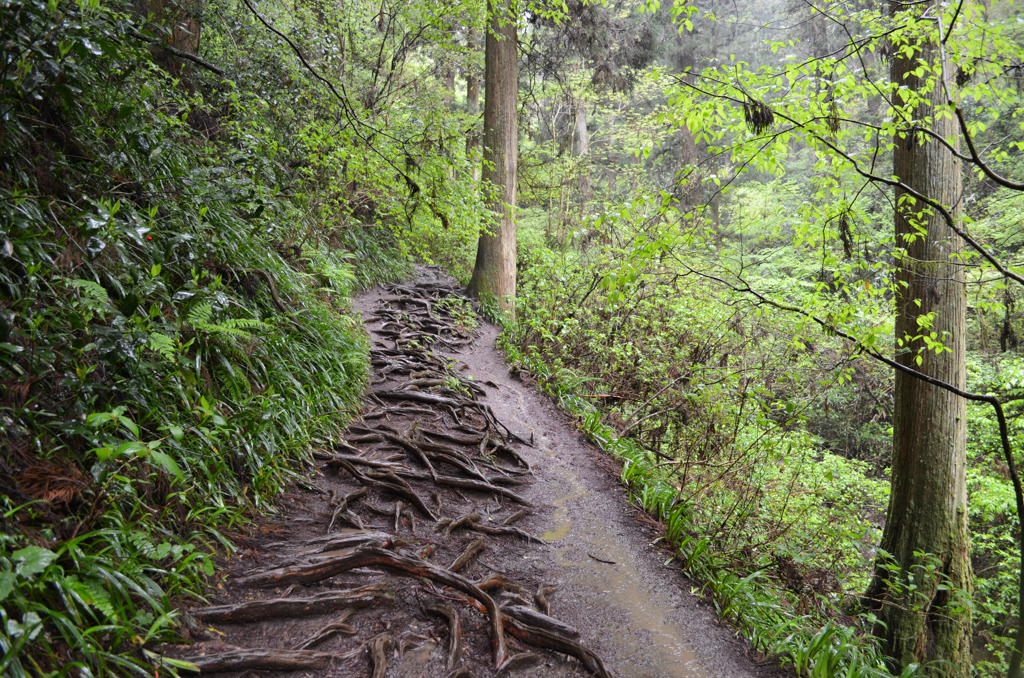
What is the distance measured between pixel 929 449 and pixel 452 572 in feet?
19.0

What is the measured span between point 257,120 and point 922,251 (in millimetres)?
8639

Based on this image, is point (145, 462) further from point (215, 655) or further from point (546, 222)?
point (546, 222)

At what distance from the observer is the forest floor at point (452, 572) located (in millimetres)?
2902

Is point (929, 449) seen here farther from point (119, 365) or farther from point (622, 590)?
point (119, 365)

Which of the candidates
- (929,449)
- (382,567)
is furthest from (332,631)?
(929,449)

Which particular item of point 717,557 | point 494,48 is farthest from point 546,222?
point 717,557

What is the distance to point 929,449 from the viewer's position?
5953 mm

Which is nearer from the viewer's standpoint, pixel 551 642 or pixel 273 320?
pixel 551 642

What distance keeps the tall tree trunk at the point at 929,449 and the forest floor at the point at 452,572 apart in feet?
10.8

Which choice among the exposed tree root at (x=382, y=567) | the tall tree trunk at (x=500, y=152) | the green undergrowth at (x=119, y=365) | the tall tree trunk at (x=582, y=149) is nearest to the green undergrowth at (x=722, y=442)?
the tall tree trunk at (x=500, y=152)

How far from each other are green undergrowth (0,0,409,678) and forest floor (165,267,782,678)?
12.7 inches

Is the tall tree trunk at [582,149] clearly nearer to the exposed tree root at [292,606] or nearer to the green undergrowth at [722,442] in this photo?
the green undergrowth at [722,442]

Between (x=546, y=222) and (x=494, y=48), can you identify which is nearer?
(x=494, y=48)

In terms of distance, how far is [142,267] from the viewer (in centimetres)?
386
